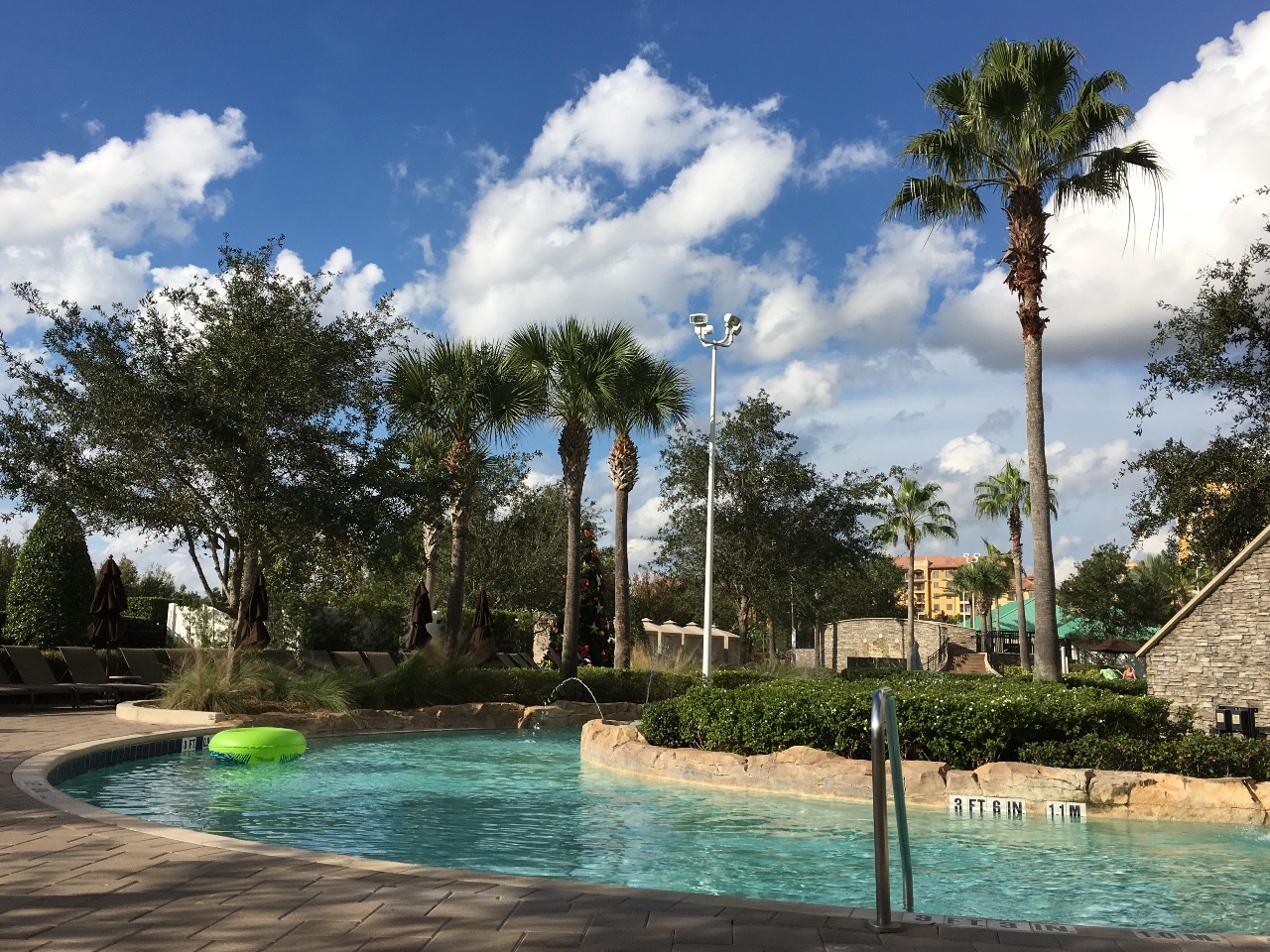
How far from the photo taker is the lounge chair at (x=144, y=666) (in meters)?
19.3

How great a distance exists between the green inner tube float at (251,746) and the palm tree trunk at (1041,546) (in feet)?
39.8

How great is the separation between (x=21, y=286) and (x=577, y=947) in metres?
16.6

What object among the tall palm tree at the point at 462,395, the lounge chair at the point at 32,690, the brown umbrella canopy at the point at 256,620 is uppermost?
the tall palm tree at the point at 462,395

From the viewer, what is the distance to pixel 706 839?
28.0 feet

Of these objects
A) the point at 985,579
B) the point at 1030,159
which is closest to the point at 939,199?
the point at 1030,159

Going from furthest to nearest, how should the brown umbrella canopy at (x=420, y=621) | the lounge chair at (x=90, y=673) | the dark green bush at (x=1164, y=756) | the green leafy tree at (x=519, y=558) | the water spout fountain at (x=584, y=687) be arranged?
the green leafy tree at (x=519, y=558) < the brown umbrella canopy at (x=420, y=621) < the water spout fountain at (x=584, y=687) < the lounge chair at (x=90, y=673) < the dark green bush at (x=1164, y=756)

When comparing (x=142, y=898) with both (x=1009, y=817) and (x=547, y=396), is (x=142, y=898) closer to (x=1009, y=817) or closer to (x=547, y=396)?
(x=1009, y=817)

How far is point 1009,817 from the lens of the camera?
9.80m

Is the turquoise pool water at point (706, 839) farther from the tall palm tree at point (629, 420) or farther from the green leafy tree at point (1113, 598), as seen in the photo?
the green leafy tree at point (1113, 598)

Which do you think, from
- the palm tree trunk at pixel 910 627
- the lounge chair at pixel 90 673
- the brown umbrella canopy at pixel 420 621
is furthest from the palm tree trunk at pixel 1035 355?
the palm tree trunk at pixel 910 627

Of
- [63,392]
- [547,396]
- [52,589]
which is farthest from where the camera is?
[547,396]

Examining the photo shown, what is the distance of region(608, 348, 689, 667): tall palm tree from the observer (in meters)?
25.4

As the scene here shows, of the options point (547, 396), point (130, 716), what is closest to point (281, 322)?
point (130, 716)

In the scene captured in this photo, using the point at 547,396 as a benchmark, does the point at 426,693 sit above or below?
below
